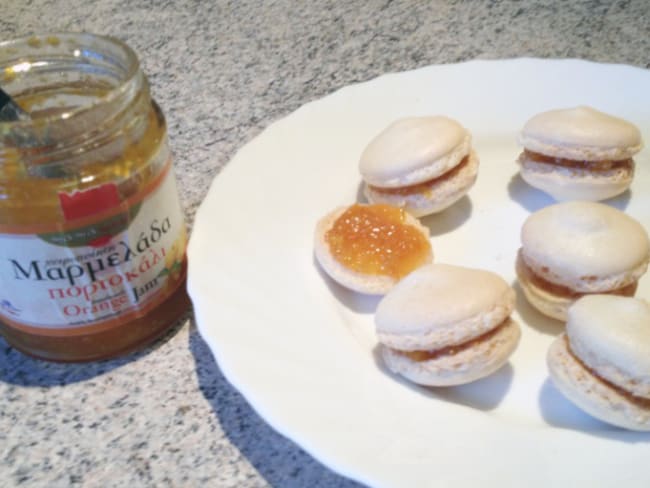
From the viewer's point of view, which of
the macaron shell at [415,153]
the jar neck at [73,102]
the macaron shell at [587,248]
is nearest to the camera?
the jar neck at [73,102]

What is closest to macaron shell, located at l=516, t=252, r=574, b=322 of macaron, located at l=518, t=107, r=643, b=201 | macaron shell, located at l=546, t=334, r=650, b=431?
macaron shell, located at l=546, t=334, r=650, b=431

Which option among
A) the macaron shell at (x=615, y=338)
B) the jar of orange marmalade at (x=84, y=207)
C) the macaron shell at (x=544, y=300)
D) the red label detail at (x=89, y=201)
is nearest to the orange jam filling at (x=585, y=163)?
the macaron shell at (x=544, y=300)

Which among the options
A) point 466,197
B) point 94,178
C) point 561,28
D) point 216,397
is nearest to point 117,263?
point 94,178

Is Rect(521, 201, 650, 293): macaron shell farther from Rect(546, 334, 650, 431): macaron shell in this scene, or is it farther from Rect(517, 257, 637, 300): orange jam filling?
Rect(546, 334, 650, 431): macaron shell

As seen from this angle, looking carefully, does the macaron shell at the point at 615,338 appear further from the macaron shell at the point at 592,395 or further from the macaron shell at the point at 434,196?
the macaron shell at the point at 434,196

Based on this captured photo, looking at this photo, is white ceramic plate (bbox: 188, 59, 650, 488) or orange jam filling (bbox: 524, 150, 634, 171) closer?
white ceramic plate (bbox: 188, 59, 650, 488)

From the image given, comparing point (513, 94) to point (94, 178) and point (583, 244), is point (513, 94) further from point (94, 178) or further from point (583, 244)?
point (94, 178)
